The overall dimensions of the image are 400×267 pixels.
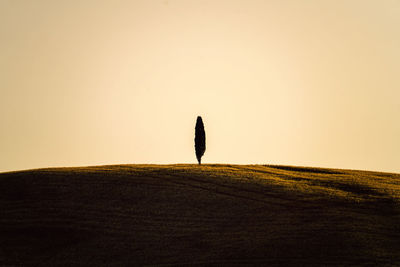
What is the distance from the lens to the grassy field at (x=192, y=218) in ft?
58.9

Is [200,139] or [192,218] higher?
[200,139]

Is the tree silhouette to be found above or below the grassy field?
above

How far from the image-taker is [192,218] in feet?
66.1

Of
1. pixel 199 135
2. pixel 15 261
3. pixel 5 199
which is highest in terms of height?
pixel 199 135

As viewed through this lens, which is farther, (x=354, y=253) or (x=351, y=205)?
(x=351, y=205)

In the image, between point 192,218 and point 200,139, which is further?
point 200,139

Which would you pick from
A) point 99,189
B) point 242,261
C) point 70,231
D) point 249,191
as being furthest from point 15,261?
point 249,191

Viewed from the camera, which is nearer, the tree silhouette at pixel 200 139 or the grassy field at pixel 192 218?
the grassy field at pixel 192 218

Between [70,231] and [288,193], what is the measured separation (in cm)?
861

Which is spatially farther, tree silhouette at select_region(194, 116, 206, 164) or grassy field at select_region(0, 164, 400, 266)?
tree silhouette at select_region(194, 116, 206, 164)

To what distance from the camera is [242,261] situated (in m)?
17.4

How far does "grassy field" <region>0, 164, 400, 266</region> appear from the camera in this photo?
58.9 feet

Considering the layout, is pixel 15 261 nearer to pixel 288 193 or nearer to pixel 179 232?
pixel 179 232

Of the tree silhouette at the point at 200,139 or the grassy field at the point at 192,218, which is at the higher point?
the tree silhouette at the point at 200,139
